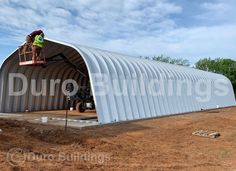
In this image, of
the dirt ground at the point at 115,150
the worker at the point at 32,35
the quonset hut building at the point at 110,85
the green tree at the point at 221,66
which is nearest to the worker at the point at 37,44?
the worker at the point at 32,35

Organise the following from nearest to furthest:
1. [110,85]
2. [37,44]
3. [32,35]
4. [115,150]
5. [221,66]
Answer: [115,150] → [110,85] → [37,44] → [32,35] → [221,66]

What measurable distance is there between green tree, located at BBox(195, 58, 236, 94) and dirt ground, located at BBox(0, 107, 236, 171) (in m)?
51.1

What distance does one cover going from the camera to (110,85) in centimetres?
1669

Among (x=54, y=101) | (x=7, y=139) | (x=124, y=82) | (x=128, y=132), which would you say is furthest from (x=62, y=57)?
(x=7, y=139)

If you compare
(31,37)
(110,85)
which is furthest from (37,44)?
(110,85)

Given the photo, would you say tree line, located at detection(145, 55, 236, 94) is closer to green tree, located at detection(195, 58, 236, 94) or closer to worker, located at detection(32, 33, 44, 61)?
green tree, located at detection(195, 58, 236, 94)

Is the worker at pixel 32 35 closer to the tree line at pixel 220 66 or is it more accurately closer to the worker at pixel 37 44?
the worker at pixel 37 44

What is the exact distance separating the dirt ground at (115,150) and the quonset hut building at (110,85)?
2.28 meters

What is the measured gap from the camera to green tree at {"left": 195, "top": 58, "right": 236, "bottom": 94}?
62.8 meters

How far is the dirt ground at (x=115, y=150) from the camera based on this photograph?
758 centimetres

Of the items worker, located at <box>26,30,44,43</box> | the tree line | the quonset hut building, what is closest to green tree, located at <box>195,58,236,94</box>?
the tree line

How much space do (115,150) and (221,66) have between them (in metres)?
60.4

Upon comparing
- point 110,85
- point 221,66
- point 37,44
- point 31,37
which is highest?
point 221,66

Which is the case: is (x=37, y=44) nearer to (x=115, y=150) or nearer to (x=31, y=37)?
(x=31, y=37)
